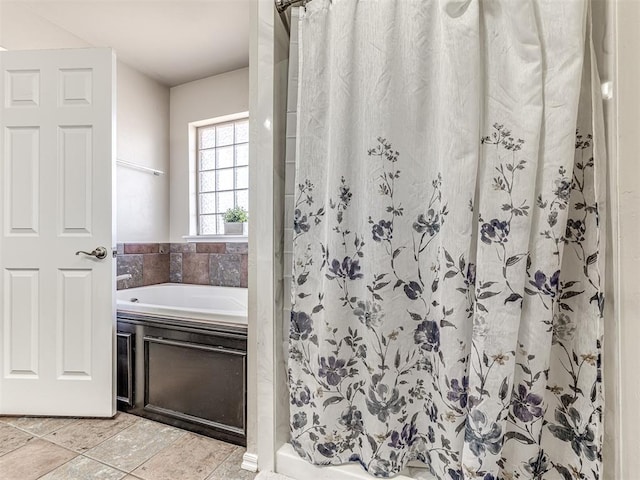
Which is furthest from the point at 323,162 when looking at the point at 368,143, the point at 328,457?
the point at 328,457

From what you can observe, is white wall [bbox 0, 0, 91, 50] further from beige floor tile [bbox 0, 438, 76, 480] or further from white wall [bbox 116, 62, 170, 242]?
beige floor tile [bbox 0, 438, 76, 480]

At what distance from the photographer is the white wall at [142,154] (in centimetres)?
284

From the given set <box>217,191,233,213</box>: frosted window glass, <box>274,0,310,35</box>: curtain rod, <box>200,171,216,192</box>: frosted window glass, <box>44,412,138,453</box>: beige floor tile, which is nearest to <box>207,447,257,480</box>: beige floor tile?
<box>44,412,138,453</box>: beige floor tile

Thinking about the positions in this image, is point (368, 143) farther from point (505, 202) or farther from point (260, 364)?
point (260, 364)

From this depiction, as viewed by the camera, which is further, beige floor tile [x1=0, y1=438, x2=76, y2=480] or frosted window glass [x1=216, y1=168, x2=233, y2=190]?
frosted window glass [x1=216, y1=168, x2=233, y2=190]

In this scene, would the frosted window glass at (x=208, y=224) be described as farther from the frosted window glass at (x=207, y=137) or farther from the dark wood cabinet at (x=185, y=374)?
the dark wood cabinet at (x=185, y=374)

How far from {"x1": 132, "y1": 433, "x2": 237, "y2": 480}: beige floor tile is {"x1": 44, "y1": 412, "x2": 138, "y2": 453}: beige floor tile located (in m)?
0.36

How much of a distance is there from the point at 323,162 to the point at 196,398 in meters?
1.38

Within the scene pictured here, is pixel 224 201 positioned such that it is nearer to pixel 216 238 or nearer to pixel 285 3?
pixel 216 238

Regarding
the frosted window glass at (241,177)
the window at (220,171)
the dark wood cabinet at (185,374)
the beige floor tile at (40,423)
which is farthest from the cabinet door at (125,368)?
the frosted window glass at (241,177)

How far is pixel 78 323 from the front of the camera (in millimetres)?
1830

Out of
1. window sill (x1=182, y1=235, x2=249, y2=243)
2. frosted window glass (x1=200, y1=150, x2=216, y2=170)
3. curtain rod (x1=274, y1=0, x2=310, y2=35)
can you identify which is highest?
curtain rod (x1=274, y1=0, x2=310, y2=35)

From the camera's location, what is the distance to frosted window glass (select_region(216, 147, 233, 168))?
3242mm

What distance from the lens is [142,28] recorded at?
2.42 meters
